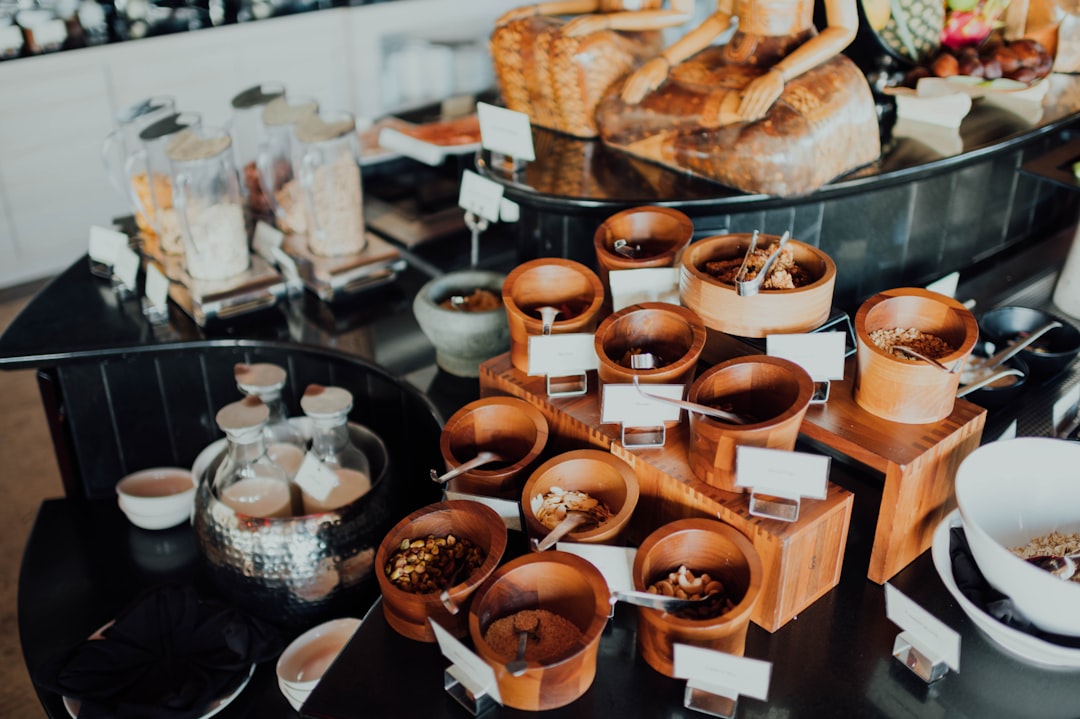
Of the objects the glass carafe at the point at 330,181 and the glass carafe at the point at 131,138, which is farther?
the glass carafe at the point at 131,138

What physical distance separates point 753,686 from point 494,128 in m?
1.12

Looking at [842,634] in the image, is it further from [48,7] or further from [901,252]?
[48,7]

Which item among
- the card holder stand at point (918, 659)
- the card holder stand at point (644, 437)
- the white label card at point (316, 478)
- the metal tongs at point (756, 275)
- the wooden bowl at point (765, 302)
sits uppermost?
the metal tongs at point (756, 275)

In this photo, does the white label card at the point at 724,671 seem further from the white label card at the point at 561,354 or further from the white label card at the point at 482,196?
the white label card at the point at 482,196

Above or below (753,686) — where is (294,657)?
below

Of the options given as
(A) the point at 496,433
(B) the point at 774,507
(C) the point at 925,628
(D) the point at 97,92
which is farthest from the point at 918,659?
(D) the point at 97,92

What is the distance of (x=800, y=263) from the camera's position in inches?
49.1

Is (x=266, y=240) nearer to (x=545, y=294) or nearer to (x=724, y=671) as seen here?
(x=545, y=294)

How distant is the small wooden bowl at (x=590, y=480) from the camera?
41.8 inches

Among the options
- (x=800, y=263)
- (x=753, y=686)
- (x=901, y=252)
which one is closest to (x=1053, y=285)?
(x=901, y=252)

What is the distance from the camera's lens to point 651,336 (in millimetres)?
1225

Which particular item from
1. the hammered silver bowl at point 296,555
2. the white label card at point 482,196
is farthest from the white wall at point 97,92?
the hammered silver bowl at point 296,555

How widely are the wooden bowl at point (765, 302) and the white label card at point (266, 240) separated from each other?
996 mm

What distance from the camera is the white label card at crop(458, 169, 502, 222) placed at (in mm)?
1691
